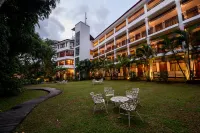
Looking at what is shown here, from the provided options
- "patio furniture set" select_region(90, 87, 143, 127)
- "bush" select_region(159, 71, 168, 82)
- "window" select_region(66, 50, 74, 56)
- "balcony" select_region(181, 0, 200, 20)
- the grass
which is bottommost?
the grass

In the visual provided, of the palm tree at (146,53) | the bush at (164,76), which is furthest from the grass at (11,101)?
the palm tree at (146,53)

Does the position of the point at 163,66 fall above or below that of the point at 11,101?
above

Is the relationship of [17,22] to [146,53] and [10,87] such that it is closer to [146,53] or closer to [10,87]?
[10,87]

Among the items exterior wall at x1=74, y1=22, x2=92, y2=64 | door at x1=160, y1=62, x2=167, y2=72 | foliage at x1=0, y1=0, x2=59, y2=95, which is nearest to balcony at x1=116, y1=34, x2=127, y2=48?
door at x1=160, y1=62, x2=167, y2=72

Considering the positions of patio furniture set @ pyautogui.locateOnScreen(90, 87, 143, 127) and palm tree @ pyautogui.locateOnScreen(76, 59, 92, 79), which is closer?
patio furniture set @ pyautogui.locateOnScreen(90, 87, 143, 127)

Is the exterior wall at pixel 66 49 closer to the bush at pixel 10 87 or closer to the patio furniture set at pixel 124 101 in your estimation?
the bush at pixel 10 87

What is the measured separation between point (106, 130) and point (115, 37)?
30.1m

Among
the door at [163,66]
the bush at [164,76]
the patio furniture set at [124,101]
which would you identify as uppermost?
the door at [163,66]

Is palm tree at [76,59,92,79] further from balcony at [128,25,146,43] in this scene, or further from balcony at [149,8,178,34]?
balcony at [149,8,178,34]

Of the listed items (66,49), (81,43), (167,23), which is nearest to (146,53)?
(167,23)

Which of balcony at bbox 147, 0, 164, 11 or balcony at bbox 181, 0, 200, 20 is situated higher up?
balcony at bbox 147, 0, 164, 11

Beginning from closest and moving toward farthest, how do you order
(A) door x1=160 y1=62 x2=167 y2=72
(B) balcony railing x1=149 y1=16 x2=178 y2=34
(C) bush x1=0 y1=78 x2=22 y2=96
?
(C) bush x1=0 y1=78 x2=22 y2=96 → (B) balcony railing x1=149 y1=16 x2=178 y2=34 → (A) door x1=160 y1=62 x2=167 y2=72

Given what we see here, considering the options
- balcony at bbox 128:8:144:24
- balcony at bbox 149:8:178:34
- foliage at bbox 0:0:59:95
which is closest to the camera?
foliage at bbox 0:0:59:95

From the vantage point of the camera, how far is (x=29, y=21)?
860 centimetres
